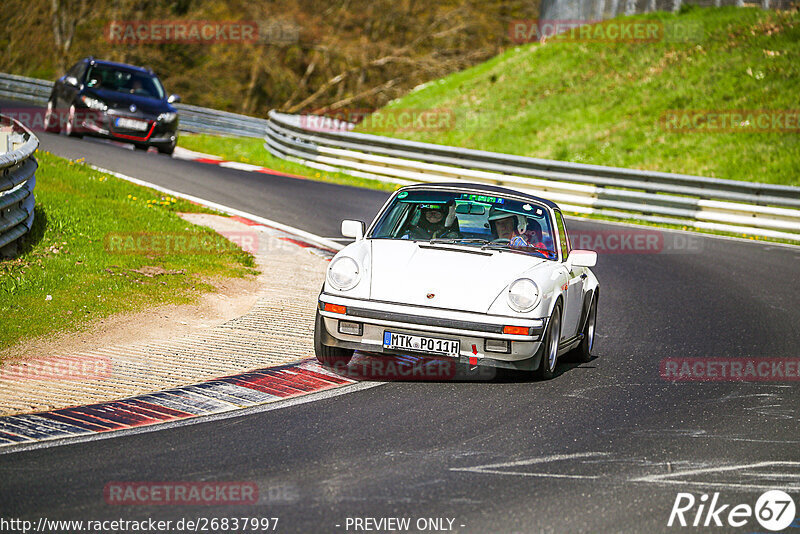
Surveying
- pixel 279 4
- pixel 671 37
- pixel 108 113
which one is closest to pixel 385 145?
pixel 108 113

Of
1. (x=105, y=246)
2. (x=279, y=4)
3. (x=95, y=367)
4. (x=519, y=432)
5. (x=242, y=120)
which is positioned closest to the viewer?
(x=519, y=432)

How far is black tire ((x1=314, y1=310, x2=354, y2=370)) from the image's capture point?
7.55m

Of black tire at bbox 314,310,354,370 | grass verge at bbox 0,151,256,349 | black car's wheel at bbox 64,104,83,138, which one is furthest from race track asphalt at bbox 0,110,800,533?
black car's wheel at bbox 64,104,83,138

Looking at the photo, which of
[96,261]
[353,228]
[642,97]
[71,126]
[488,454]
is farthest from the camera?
[642,97]

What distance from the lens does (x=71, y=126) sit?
2161cm

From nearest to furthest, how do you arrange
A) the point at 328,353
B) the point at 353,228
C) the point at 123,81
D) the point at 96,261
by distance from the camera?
the point at 328,353 → the point at 353,228 → the point at 96,261 → the point at 123,81

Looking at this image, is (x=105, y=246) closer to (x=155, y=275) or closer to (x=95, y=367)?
(x=155, y=275)

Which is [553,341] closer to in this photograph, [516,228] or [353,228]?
[516,228]

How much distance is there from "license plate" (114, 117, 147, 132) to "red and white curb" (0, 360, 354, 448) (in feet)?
48.7

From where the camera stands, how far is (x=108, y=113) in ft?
69.6

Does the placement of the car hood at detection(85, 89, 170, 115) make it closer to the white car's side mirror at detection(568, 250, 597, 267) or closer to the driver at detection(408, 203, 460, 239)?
the driver at detection(408, 203, 460, 239)

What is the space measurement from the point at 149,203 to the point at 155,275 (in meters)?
4.00

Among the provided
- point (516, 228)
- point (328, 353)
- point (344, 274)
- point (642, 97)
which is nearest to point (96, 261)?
point (328, 353)

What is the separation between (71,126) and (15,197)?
12273mm
